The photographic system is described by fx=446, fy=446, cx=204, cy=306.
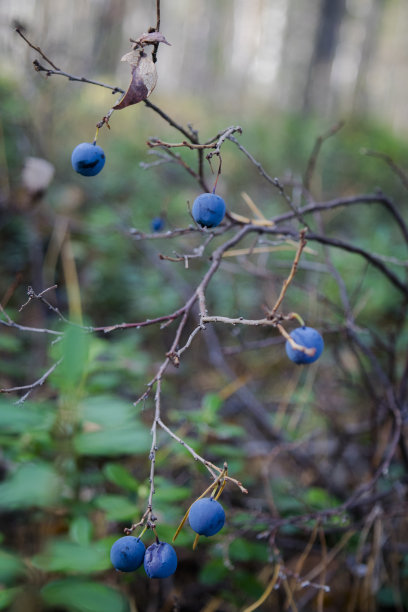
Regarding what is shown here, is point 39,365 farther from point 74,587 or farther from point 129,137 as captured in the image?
point 129,137

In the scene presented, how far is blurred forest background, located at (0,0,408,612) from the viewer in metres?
1.20

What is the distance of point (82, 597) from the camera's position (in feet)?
2.73

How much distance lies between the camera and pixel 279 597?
141 centimetres

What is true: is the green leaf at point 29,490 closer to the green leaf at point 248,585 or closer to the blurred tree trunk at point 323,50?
the green leaf at point 248,585

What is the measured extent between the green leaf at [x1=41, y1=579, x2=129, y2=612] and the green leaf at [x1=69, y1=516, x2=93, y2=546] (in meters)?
0.21

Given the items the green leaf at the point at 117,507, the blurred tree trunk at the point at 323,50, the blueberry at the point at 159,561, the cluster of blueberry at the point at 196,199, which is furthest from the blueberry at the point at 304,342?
the blurred tree trunk at the point at 323,50

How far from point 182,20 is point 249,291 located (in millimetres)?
30788

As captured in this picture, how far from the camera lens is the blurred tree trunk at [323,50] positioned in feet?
36.1

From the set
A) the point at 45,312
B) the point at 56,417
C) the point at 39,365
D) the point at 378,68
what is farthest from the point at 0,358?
the point at 378,68

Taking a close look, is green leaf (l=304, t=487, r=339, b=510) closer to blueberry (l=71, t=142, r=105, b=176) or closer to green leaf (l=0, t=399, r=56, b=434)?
green leaf (l=0, t=399, r=56, b=434)

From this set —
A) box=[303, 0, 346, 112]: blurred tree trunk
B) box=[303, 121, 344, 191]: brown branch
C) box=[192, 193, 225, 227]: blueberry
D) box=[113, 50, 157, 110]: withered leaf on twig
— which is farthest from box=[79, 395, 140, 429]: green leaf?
box=[303, 0, 346, 112]: blurred tree trunk

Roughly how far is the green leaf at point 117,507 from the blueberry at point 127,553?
0.41 metres

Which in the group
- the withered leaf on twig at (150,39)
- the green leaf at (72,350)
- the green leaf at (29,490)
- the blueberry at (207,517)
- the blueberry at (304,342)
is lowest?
the green leaf at (29,490)

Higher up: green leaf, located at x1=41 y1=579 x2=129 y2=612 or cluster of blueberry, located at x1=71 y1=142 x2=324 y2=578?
cluster of blueberry, located at x1=71 y1=142 x2=324 y2=578
